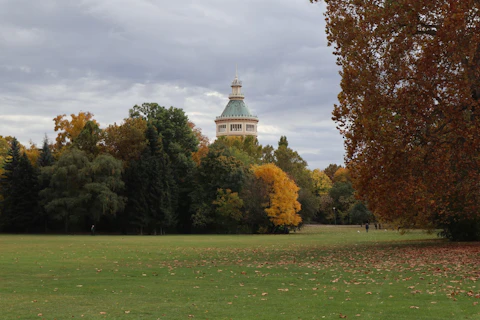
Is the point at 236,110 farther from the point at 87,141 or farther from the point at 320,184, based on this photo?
the point at 87,141

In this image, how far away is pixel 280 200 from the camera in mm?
71812

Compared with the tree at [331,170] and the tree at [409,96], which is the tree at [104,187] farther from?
the tree at [331,170]

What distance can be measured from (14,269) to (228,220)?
173 ft

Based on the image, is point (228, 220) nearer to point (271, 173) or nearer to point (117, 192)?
point (271, 173)

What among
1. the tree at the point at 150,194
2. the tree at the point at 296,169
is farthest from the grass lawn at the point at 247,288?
the tree at the point at 296,169

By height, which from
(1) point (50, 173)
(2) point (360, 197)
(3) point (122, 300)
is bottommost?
(3) point (122, 300)

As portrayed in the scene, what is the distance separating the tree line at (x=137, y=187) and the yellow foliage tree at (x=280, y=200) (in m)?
0.13

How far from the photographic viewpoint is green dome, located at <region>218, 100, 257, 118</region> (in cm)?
19575

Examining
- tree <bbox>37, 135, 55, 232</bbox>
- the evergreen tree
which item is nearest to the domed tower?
tree <bbox>37, 135, 55, 232</bbox>

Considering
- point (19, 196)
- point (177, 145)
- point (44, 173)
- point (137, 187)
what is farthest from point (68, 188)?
point (177, 145)

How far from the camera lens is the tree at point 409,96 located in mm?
24406

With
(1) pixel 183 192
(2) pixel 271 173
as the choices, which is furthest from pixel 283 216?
(1) pixel 183 192

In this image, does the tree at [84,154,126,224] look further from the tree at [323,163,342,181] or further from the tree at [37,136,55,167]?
the tree at [323,163,342,181]

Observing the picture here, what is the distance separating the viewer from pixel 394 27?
25891 mm
